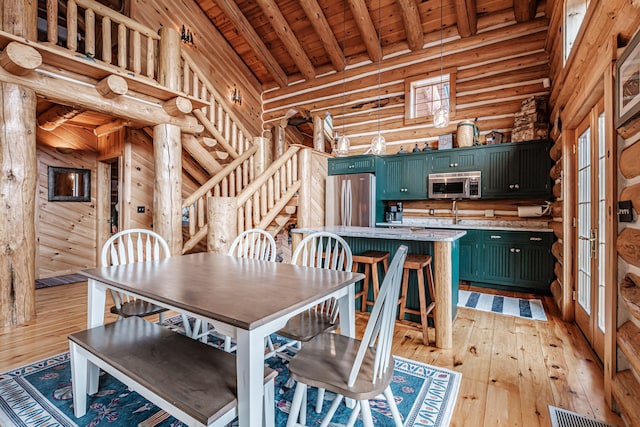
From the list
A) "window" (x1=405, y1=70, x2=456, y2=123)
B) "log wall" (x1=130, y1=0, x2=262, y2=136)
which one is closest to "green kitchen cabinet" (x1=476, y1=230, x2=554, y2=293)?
"window" (x1=405, y1=70, x2=456, y2=123)

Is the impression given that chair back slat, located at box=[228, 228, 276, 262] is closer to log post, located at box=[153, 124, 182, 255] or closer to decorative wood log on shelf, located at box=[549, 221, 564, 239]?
log post, located at box=[153, 124, 182, 255]

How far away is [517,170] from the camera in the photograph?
14.1 feet

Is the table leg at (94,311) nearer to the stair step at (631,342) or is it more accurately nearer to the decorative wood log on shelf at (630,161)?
the stair step at (631,342)

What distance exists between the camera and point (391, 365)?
4.45 ft

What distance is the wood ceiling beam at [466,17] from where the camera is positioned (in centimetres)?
464

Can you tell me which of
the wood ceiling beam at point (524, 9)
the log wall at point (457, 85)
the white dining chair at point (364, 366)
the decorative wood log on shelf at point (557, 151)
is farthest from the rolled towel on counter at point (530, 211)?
the white dining chair at point (364, 366)

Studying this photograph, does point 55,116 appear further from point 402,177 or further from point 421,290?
point 421,290

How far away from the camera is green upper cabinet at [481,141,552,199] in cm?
412

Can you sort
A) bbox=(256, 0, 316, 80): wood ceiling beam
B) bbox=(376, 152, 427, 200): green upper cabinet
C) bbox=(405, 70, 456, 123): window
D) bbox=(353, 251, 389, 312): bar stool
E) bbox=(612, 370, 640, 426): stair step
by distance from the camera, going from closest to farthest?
bbox=(612, 370, 640, 426): stair step → bbox=(353, 251, 389, 312): bar stool → bbox=(376, 152, 427, 200): green upper cabinet → bbox=(405, 70, 456, 123): window → bbox=(256, 0, 316, 80): wood ceiling beam

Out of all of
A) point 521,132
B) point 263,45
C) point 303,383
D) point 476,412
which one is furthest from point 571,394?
point 263,45

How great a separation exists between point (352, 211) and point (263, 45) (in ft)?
14.3

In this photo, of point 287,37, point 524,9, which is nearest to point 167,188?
point 287,37

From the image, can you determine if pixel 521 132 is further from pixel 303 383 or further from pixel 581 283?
pixel 303 383

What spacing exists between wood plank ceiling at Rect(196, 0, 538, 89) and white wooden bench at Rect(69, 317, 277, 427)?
5.50 metres
